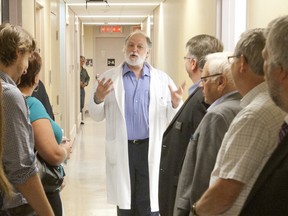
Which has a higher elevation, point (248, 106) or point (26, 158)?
point (248, 106)

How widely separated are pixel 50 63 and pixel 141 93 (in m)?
2.58

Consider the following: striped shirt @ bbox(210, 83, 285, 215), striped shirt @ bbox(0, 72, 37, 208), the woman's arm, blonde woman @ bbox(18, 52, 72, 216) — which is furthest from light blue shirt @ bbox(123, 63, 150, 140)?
striped shirt @ bbox(210, 83, 285, 215)

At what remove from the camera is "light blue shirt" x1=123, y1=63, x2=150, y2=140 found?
3719mm

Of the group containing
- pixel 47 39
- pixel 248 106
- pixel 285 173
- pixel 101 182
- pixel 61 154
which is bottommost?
pixel 101 182

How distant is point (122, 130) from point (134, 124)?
0.37 feet

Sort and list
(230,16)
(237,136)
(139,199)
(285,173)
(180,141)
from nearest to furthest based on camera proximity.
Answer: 1. (285,173)
2. (237,136)
3. (180,141)
4. (139,199)
5. (230,16)

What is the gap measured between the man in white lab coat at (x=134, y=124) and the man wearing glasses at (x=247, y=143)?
1865 mm

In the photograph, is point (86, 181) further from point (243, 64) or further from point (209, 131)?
point (243, 64)

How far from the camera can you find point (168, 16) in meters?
7.95

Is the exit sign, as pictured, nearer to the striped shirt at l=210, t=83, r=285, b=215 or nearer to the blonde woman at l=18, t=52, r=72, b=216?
the blonde woman at l=18, t=52, r=72, b=216

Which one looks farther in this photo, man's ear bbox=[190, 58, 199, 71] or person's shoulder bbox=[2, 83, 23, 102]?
man's ear bbox=[190, 58, 199, 71]

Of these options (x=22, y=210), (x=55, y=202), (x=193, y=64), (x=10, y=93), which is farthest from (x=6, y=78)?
(x=193, y=64)

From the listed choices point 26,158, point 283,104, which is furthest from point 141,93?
point 283,104

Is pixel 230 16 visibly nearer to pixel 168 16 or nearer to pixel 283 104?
pixel 283 104
